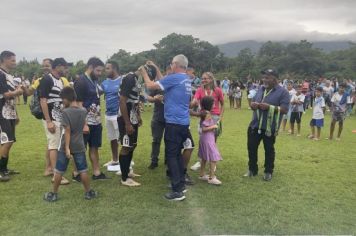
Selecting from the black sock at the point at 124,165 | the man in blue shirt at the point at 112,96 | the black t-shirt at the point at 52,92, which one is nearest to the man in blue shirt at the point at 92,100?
the black t-shirt at the point at 52,92

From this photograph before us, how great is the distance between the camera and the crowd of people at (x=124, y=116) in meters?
5.91

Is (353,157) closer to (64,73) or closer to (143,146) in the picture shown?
(143,146)

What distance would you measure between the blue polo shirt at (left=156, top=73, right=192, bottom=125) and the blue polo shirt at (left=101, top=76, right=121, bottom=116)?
1.70 metres

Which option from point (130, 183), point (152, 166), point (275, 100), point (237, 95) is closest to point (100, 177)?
point (130, 183)

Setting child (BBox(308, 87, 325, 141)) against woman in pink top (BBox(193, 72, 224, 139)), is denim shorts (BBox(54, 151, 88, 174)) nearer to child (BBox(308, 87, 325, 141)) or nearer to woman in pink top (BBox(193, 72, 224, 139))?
woman in pink top (BBox(193, 72, 224, 139))

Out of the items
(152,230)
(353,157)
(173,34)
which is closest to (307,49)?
(173,34)

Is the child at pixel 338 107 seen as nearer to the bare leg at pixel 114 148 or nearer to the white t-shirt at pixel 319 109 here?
the white t-shirt at pixel 319 109

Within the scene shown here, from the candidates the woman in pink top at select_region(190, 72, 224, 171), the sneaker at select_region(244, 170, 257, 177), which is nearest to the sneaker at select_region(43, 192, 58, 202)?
the woman in pink top at select_region(190, 72, 224, 171)

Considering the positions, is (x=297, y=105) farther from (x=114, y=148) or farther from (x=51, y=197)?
(x=51, y=197)

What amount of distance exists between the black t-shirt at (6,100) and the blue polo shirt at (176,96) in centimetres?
282

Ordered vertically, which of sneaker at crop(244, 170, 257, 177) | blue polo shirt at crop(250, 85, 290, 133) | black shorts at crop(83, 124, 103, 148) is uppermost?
→ blue polo shirt at crop(250, 85, 290, 133)

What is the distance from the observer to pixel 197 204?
591 centimetres

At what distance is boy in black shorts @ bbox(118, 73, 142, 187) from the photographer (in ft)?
20.8

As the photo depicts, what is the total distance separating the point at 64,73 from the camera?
6.91 m
